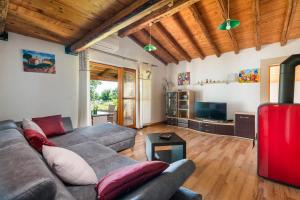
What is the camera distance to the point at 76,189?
3.69 ft

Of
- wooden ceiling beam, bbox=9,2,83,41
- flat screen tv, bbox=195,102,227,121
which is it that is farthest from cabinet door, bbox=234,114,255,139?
wooden ceiling beam, bbox=9,2,83,41

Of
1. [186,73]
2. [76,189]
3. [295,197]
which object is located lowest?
[295,197]

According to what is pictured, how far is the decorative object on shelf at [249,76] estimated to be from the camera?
4.36m

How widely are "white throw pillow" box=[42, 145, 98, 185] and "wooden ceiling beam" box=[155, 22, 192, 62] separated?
3944 mm

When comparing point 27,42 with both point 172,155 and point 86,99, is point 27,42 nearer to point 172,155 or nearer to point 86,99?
point 86,99

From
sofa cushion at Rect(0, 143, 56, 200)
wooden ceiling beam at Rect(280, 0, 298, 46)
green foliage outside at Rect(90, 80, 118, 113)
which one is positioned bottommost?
sofa cushion at Rect(0, 143, 56, 200)

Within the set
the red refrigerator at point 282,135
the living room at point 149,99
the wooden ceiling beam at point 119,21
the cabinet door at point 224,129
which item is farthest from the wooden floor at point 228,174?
the wooden ceiling beam at point 119,21

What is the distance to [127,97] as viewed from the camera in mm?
5113

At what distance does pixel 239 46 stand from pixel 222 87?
132 centimetres

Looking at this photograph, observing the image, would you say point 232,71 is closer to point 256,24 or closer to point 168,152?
point 256,24

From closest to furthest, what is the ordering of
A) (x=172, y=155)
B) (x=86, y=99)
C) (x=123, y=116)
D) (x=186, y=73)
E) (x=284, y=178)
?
(x=284, y=178) < (x=172, y=155) < (x=86, y=99) < (x=123, y=116) < (x=186, y=73)

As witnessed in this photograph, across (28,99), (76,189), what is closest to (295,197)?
(76,189)

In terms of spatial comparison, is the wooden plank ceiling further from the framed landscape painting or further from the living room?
the framed landscape painting

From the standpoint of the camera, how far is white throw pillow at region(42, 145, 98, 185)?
109cm
